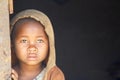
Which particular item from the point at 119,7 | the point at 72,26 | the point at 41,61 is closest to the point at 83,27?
the point at 72,26

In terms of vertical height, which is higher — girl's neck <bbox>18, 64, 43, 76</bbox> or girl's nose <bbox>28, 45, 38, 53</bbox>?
girl's nose <bbox>28, 45, 38, 53</bbox>

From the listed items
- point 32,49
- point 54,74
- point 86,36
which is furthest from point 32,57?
point 86,36

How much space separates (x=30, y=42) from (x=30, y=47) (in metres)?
0.03

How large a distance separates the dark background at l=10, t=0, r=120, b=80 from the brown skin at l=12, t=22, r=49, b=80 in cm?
206

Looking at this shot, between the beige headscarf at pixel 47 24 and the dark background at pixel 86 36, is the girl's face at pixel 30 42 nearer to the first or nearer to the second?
the beige headscarf at pixel 47 24

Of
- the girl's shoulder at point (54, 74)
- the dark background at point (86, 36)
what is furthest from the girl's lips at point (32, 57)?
the dark background at point (86, 36)

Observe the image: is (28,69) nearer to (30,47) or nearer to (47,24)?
(30,47)

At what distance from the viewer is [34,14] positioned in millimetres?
2504

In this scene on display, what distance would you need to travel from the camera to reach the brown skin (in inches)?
97.0

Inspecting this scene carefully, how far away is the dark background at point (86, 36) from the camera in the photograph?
4.64 meters

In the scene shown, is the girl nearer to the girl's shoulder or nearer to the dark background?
the girl's shoulder

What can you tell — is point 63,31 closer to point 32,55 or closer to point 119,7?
point 119,7

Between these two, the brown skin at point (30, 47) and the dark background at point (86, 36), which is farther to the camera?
the dark background at point (86, 36)

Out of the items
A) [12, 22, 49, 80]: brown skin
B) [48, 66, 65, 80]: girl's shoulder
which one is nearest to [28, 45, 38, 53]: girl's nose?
[12, 22, 49, 80]: brown skin
